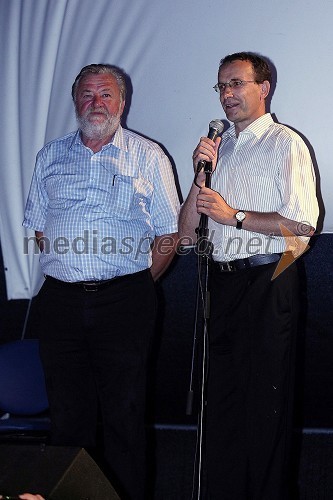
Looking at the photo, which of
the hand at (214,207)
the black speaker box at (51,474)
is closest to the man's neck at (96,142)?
the hand at (214,207)

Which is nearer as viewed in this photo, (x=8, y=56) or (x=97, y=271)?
(x=97, y=271)

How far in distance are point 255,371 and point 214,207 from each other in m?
0.68

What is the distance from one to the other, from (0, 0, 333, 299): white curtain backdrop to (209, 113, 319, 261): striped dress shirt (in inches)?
19.5

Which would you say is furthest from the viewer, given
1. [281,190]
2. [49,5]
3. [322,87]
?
[49,5]

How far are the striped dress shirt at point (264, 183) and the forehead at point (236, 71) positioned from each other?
0.18m

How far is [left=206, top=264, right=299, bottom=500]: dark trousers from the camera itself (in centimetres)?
269

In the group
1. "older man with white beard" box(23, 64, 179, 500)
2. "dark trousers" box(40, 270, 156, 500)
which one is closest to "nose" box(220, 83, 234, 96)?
"older man with white beard" box(23, 64, 179, 500)

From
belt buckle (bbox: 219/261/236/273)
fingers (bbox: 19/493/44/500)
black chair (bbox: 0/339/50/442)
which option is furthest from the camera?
black chair (bbox: 0/339/50/442)

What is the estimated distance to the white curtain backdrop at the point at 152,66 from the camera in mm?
3213

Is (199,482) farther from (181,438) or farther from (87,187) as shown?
(181,438)

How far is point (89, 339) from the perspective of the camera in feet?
9.00

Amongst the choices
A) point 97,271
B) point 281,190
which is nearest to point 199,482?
point 97,271

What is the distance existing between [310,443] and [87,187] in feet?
6.02

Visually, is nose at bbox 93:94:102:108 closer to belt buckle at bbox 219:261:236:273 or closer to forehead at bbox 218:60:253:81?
forehead at bbox 218:60:253:81
